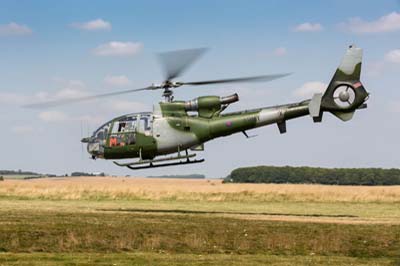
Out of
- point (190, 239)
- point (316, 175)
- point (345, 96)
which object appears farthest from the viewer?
point (316, 175)

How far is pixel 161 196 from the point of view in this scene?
66.7 meters

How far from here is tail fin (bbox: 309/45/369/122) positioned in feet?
139

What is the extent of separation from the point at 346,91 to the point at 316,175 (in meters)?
144

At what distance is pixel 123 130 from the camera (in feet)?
145

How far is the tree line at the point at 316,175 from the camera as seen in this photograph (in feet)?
586

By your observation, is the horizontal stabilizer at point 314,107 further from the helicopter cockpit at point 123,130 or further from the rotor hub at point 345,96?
the helicopter cockpit at point 123,130

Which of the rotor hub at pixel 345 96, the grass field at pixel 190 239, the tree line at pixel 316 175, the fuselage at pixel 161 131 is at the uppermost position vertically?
the rotor hub at pixel 345 96

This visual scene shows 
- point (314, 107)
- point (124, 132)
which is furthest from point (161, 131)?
point (314, 107)

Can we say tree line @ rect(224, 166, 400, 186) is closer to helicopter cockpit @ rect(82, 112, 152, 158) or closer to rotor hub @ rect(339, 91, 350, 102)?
helicopter cockpit @ rect(82, 112, 152, 158)

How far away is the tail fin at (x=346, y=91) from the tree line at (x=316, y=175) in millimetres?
130056

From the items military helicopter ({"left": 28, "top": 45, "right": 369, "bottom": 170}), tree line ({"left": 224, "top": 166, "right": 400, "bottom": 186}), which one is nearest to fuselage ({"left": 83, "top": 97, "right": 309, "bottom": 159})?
military helicopter ({"left": 28, "top": 45, "right": 369, "bottom": 170})

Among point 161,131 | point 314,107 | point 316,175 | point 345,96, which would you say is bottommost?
point 316,175

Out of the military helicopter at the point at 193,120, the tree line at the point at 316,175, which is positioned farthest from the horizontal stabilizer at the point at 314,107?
the tree line at the point at 316,175

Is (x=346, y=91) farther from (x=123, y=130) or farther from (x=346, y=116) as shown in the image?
(x=123, y=130)
